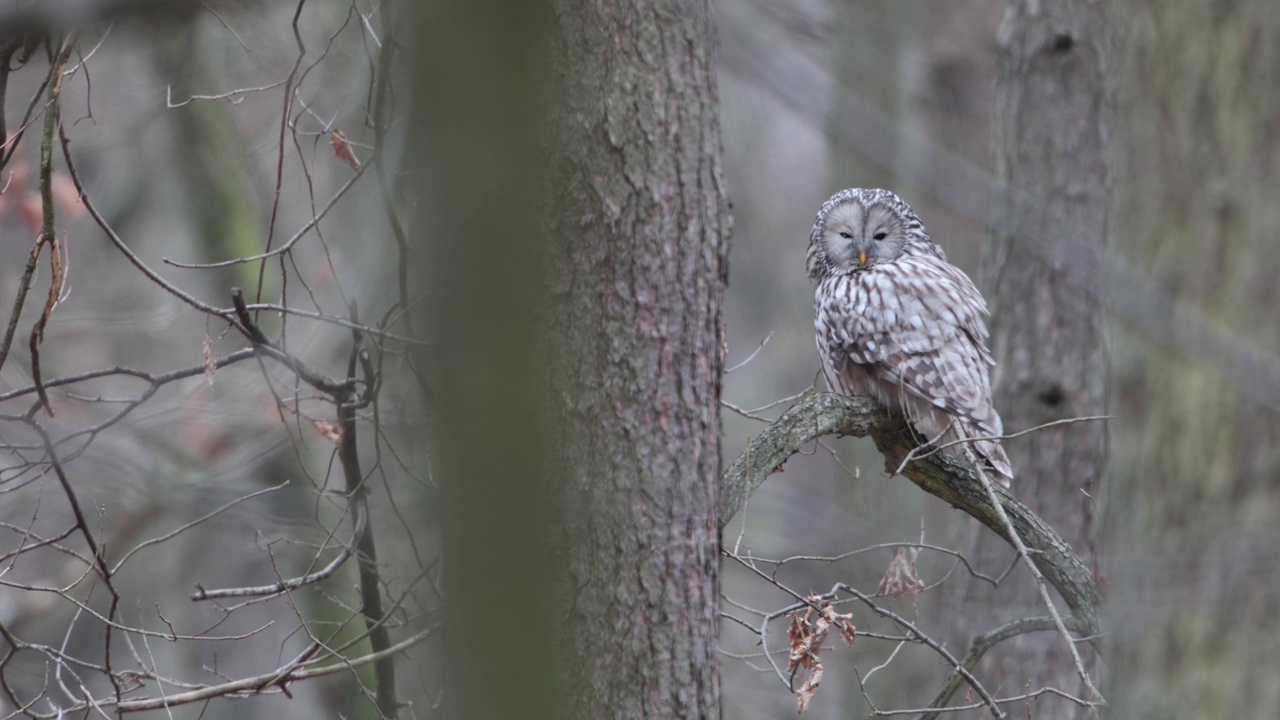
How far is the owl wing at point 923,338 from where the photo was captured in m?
4.22

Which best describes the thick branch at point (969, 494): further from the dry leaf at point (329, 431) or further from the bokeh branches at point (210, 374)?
the dry leaf at point (329, 431)

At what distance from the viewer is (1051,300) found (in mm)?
5684

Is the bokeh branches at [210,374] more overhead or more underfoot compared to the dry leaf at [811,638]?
more overhead

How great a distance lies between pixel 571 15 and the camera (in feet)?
8.79

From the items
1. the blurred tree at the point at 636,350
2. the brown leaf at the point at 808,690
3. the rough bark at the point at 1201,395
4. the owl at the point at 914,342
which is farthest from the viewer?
the owl at the point at 914,342

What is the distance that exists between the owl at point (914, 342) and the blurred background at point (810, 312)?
410 millimetres

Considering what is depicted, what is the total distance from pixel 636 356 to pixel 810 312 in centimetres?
728

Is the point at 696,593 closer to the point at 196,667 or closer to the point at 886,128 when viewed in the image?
the point at 886,128

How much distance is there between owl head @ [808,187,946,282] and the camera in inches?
190

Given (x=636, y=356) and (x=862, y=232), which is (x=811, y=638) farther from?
(x=862, y=232)

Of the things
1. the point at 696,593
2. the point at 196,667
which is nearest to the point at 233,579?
the point at 196,667

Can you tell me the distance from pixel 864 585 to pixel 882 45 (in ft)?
11.9

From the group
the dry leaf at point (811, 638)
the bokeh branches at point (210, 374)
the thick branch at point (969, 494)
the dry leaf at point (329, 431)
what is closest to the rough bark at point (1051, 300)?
the thick branch at point (969, 494)

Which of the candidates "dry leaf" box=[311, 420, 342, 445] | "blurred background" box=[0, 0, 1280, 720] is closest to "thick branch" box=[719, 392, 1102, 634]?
"blurred background" box=[0, 0, 1280, 720]
